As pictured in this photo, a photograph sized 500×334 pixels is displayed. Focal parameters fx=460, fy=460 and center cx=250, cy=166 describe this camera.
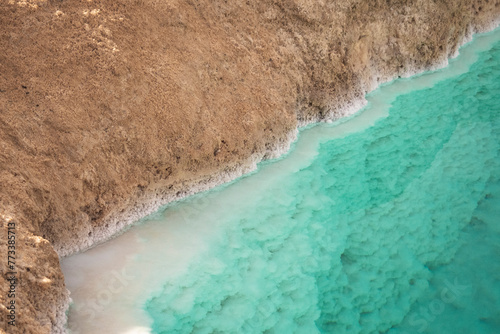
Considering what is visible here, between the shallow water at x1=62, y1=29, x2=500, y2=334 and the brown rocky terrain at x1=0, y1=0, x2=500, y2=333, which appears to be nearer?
the shallow water at x1=62, y1=29, x2=500, y2=334

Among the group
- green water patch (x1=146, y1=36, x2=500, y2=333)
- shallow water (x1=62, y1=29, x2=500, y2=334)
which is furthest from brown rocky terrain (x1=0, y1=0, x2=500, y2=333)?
green water patch (x1=146, y1=36, x2=500, y2=333)

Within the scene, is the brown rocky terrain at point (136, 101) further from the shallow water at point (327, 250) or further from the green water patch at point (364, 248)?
the green water patch at point (364, 248)

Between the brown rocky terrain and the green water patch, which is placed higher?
the brown rocky terrain

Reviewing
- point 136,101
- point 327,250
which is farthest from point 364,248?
point 136,101

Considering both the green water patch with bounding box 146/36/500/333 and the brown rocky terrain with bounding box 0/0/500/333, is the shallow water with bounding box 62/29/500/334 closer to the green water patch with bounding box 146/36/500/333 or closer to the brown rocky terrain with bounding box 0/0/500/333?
the green water patch with bounding box 146/36/500/333

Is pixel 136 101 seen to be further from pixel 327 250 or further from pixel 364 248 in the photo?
pixel 364 248

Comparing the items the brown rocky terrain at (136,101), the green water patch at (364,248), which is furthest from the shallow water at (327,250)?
the brown rocky terrain at (136,101)

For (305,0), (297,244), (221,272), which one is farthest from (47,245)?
(305,0)
